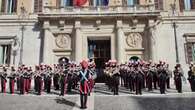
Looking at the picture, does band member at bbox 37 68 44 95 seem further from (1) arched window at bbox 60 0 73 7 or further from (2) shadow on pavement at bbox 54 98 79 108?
(1) arched window at bbox 60 0 73 7

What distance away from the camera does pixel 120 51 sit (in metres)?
23.4

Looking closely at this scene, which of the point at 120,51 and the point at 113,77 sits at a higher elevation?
the point at 120,51

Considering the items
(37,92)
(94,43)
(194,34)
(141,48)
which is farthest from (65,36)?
(194,34)

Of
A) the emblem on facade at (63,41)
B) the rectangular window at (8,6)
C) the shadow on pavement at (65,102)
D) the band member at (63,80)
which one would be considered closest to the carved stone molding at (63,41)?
the emblem on facade at (63,41)

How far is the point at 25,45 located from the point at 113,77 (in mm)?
11179

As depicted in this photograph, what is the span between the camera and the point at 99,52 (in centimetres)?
2536

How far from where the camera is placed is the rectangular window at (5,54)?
24.7 m

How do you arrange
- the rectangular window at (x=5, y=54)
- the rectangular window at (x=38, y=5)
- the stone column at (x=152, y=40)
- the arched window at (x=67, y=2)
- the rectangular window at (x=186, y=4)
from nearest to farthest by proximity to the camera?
the stone column at (x=152, y=40) → the rectangular window at (x=5, y=54) → the rectangular window at (x=186, y=4) → the rectangular window at (x=38, y=5) → the arched window at (x=67, y=2)

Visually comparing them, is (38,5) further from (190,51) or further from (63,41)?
(190,51)

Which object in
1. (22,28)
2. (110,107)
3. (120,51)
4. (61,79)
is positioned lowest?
(110,107)

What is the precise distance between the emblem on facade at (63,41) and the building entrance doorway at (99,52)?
1897 mm

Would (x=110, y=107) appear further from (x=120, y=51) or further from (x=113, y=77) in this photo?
(x=120, y=51)

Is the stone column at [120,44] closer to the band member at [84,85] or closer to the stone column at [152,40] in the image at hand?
the stone column at [152,40]

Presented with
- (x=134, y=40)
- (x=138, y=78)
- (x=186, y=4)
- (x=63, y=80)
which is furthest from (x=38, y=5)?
(x=138, y=78)
